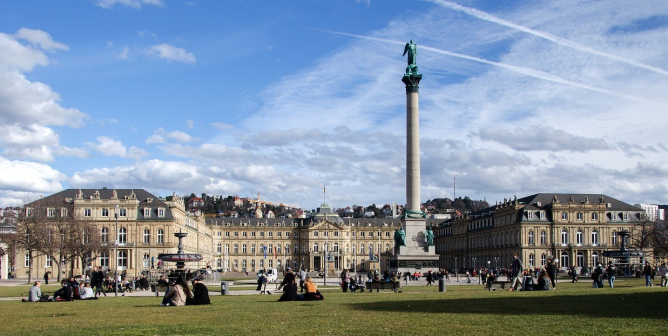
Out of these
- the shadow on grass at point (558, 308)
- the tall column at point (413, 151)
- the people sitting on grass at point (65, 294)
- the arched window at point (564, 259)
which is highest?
the tall column at point (413, 151)

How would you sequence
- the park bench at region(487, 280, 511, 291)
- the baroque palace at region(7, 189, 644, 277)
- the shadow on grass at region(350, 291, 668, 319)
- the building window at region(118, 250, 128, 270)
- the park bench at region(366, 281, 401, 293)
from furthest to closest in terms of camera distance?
the building window at region(118, 250, 128, 270) → the baroque palace at region(7, 189, 644, 277) → the park bench at region(366, 281, 401, 293) → the park bench at region(487, 280, 511, 291) → the shadow on grass at region(350, 291, 668, 319)

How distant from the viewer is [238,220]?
18712cm

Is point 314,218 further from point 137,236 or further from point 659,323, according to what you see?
point 659,323

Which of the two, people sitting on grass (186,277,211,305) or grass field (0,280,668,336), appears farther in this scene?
people sitting on grass (186,277,211,305)

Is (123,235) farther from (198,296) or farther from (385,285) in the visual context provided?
(198,296)

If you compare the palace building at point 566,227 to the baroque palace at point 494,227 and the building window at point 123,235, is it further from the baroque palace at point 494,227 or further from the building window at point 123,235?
the building window at point 123,235

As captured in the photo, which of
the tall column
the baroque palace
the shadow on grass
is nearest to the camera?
the shadow on grass

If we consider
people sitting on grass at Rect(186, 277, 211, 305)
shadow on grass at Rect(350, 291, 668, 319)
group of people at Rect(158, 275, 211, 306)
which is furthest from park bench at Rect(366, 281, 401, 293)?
people sitting on grass at Rect(186, 277, 211, 305)

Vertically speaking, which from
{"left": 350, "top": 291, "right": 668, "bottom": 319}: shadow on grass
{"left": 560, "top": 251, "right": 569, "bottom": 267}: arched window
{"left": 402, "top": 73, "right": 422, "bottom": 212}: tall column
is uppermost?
{"left": 402, "top": 73, "right": 422, "bottom": 212}: tall column

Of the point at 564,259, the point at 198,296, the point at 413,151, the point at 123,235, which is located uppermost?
the point at 413,151

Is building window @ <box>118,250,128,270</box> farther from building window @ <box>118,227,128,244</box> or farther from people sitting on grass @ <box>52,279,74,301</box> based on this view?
people sitting on grass @ <box>52,279,74,301</box>

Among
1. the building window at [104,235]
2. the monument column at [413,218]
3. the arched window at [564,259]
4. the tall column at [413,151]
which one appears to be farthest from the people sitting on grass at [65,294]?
the arched window at [564,259]

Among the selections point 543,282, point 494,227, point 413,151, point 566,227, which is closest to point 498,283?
point 543,282

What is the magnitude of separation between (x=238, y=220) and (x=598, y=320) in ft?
563
